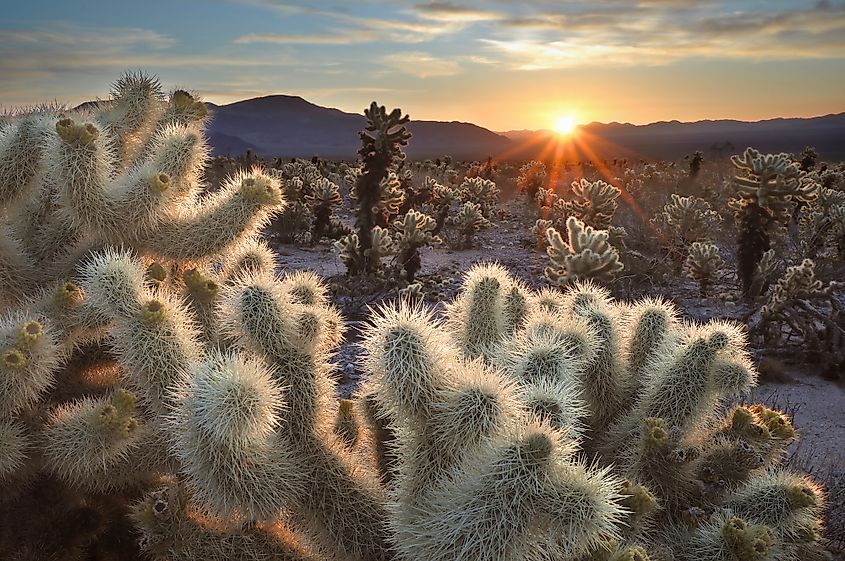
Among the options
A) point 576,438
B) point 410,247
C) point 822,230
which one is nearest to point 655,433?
point 576,438

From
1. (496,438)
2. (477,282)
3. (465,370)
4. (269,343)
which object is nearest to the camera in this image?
(496,438)

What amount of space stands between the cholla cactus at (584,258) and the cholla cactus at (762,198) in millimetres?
3145

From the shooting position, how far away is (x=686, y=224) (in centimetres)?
1258

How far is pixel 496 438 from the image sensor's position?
2.18 meters

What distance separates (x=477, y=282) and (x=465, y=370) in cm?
142

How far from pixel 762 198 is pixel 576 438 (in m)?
7.73

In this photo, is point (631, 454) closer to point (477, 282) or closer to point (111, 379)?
point (477, 282)

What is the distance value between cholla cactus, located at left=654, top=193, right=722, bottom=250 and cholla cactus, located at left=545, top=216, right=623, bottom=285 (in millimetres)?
5409

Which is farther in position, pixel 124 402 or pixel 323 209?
pixel 323 209

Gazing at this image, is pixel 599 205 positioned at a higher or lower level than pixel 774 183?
lower

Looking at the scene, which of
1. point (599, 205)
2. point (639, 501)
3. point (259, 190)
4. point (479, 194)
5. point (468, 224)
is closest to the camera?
point (639, 501)

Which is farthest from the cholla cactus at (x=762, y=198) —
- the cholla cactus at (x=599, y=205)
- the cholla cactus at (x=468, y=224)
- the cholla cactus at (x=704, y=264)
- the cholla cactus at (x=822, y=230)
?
the cholla cactus at (x=468, y=224)

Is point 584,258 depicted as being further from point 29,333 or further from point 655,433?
point 29,333

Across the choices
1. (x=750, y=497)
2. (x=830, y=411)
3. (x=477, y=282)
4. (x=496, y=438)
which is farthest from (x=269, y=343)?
(x=830, y=411)
